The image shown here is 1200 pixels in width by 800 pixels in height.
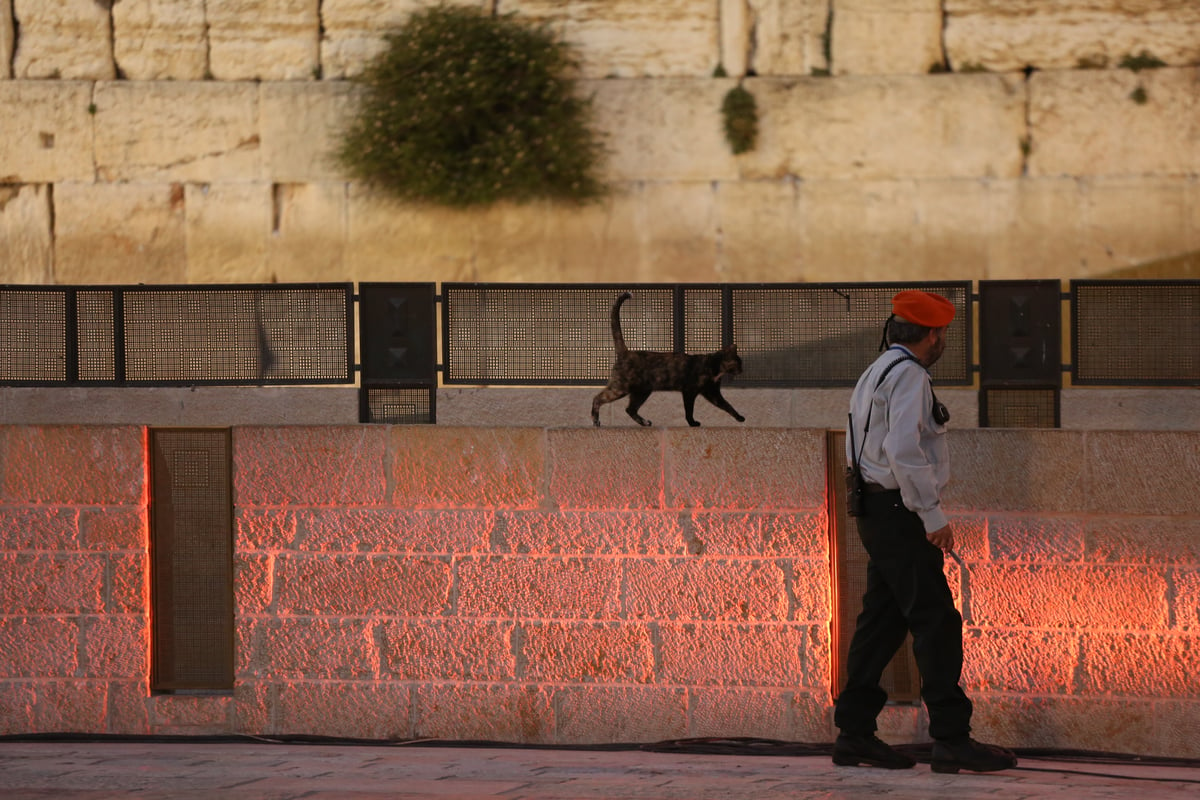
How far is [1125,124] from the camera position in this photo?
581 inches

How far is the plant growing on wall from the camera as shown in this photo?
14.7 meters

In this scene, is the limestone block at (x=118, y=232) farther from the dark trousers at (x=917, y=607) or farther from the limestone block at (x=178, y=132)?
the dark trousers at (x=917, y=607)

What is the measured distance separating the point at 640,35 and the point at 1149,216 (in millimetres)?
5172

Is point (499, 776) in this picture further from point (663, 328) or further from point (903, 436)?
point (663, 328)

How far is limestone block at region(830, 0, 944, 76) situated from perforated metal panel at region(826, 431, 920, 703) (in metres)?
9.92

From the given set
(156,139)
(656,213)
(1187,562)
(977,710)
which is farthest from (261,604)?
(156,139)

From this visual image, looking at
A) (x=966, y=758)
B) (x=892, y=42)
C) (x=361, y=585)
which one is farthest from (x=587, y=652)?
(x=892, y=42)

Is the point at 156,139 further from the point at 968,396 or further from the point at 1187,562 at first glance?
the point at 1187,562

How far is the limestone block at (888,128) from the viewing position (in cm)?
1491

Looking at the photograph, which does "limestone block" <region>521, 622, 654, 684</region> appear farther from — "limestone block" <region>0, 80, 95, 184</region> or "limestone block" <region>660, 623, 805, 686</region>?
"limestone block" <region>0, 80, 95, 184</region>

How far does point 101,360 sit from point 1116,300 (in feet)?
13.8

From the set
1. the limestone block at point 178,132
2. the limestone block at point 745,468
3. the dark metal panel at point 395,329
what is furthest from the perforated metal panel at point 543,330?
the limestone block at point 178,132

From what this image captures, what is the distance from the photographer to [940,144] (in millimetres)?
14953

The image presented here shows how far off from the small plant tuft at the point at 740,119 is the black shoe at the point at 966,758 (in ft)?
34.4
